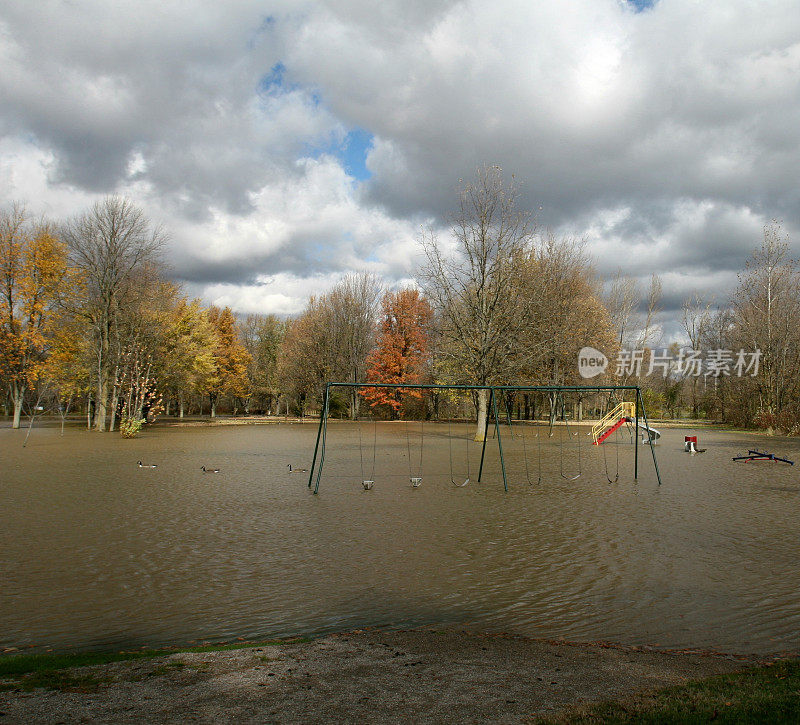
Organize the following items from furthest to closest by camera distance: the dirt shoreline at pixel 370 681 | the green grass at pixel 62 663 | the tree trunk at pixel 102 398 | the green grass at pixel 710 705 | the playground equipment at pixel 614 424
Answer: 1. the tree trunk at pixel 102 398
2. the playground equipment at pixel 614 424
3. the green grass at pixel 62 663
4. the dirt shoreline at pixel 370 681
5. the green grass at pixel 710 705

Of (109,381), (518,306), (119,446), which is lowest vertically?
(119,446)

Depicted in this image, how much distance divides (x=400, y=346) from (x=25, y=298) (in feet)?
85.1

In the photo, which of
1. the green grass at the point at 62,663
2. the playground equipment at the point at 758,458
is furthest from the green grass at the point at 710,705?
the playground equipment at the point at 758,458

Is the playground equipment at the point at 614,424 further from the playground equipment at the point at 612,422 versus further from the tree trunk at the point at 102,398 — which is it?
the tree trunk at the point at 102,398

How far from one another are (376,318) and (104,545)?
153 feet

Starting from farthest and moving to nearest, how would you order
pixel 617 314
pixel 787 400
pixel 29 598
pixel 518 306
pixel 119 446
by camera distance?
pixel 617 314, pixel 787 400, pixel 518 306, pixel 119 446, pixel 29 598

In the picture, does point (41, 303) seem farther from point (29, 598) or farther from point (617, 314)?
point (617, 314)

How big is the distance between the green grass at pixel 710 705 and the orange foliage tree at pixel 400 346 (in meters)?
43.6

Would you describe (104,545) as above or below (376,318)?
below

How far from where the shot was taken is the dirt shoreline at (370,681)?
3674 millimetres

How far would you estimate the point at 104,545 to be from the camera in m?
8.56

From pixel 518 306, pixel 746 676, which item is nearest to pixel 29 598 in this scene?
pixel 746 676

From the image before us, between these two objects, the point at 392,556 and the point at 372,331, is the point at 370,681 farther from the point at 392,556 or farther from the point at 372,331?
the point at 372,331

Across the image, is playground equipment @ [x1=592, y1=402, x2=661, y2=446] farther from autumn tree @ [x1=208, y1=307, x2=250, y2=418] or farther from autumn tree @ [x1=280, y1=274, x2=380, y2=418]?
autumn tree @ [x1=208, y1=307, x2=250, y2=418]
